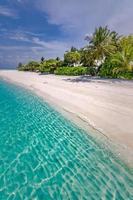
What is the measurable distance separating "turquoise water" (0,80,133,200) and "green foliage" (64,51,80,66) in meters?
45.8

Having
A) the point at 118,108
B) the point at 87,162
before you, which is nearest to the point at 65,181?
the point at 87,162

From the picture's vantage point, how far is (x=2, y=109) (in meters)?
16.3

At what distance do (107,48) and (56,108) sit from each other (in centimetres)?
2288

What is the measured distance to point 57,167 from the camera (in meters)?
7.13

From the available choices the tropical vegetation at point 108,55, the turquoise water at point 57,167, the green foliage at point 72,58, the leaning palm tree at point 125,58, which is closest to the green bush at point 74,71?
the tropical vegetation at point 108,55

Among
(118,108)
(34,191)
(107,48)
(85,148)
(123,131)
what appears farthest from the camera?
(107,48)

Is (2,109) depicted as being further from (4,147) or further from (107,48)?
(107,48)

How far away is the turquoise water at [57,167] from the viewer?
224 inches

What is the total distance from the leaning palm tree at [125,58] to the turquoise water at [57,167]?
23.7 meters

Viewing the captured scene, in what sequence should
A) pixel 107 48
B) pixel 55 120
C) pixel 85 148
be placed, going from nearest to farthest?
pixel 85 148
pixel 55 120
pixel 107 48

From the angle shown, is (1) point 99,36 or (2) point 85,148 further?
(1) point 99,36

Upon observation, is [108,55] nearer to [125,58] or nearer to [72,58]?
[125,58]

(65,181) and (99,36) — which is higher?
(99,36)

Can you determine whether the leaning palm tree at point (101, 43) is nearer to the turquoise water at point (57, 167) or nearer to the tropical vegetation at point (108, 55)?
the tropical vegetation at point (108, 55)
